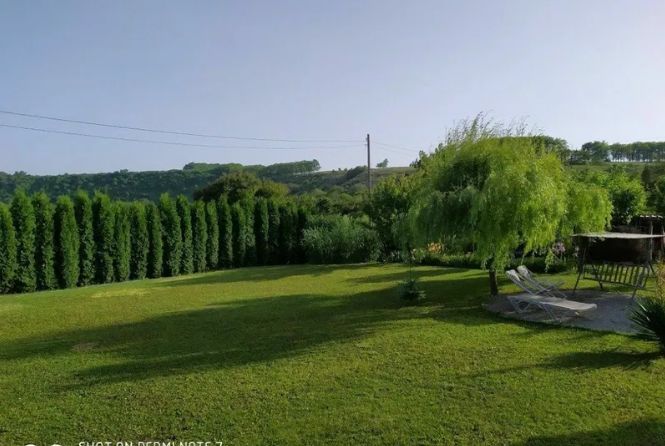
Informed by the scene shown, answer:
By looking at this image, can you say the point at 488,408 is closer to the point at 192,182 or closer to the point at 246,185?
the point at 246,185

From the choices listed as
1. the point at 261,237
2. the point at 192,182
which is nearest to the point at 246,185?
the point at 192,182

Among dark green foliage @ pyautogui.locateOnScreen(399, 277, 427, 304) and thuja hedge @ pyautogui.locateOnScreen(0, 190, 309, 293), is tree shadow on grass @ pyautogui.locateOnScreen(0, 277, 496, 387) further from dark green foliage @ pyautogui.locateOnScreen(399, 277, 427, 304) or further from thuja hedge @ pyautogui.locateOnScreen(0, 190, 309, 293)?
thuja hedge @ pyautogui.locateOnScreen(0, 190, 309, 293)

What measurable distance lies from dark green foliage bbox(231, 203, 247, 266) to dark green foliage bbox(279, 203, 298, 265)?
1.98 meters

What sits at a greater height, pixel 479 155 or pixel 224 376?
→ pixel 479 155

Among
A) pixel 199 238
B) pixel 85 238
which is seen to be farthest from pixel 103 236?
pixel 199 238

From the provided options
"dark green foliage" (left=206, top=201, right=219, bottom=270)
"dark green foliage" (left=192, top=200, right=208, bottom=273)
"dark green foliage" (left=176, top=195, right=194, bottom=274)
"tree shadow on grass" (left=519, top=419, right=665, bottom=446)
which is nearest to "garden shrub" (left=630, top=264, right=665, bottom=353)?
"tree shadow on grass" (left=519, top=419, right=665, bottom=446)

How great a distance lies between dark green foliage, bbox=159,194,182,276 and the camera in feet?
62.0

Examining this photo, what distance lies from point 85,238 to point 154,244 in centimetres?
263

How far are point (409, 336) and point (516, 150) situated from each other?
15.1ft

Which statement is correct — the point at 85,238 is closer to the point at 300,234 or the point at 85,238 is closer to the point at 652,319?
the point at 300,234

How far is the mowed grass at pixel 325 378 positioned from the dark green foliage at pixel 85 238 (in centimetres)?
647

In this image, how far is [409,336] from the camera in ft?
23.9

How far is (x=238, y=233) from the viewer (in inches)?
859

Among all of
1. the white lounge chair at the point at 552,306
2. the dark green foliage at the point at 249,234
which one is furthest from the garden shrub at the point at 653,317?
the dark green foliage at the point at 249,234
